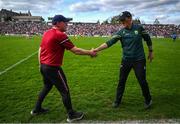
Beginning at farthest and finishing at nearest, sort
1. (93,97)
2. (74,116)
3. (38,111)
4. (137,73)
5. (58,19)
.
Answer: (93,97), (137,73), (38,111), (74,116), (58,19)

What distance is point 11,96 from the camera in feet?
30.2

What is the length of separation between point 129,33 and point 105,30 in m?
84.4

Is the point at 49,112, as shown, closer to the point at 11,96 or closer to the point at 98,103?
the point at 98,103

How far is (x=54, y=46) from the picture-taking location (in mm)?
6688

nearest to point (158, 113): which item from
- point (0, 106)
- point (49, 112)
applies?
point (49, 112)

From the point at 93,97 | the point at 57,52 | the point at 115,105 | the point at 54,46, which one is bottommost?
the point at 93,97

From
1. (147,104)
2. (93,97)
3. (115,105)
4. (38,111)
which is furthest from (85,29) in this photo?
(38,111)

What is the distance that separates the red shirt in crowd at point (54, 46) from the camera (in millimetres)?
6602

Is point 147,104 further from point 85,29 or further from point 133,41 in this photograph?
point 85,29

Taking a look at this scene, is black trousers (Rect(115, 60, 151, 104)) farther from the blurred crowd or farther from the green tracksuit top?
the blurred crowd

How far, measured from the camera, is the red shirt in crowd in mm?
6602

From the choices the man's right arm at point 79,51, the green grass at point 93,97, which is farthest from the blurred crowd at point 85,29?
the man's right arm at point 79,51

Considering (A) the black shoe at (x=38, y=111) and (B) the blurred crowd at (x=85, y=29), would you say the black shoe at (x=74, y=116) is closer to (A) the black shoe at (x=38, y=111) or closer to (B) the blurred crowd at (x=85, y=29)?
(A) the black shoe at (x=38, y=111)

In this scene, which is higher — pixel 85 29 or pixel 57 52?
pixel 57 52
